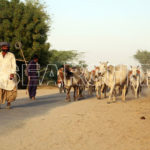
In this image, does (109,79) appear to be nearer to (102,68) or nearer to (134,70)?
(102,68)

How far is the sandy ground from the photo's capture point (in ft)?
20.4

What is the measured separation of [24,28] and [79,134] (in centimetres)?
2587

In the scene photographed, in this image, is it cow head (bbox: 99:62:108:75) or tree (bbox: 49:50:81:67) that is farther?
tree (bbox: 49:50:81:67)

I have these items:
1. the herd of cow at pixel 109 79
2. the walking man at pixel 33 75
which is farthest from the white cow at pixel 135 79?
the walking man at pixel 33 75

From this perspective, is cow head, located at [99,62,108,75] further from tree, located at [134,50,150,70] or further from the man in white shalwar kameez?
tree, located at [134,50,150,70]

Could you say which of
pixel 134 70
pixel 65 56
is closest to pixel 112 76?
pixel 134 70

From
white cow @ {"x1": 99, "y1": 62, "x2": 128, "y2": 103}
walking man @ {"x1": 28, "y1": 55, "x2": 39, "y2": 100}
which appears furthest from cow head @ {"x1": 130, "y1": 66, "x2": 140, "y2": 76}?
walking man @ {"x1": 28, "y1": 55, "x2": 39, "y2": 100}

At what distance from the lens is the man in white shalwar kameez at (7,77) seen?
1217 cm

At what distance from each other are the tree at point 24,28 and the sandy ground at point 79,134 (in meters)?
22.3

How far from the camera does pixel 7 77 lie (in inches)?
482

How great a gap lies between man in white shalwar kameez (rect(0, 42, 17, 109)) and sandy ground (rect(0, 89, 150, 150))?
2.66m

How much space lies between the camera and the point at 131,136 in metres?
7.05

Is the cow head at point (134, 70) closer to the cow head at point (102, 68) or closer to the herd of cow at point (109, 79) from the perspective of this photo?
the herd of cow at point (109, 79)

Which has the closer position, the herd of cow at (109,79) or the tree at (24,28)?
the herd of cow at (109,79)
